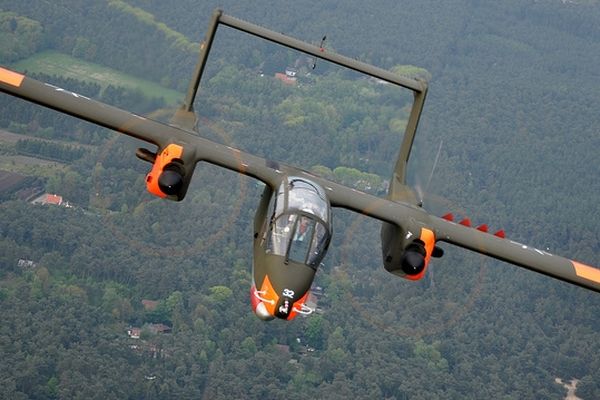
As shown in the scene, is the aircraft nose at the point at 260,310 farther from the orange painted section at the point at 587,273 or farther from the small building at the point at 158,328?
the small building at the point at 158,328

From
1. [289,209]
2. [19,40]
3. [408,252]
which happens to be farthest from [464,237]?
[19,40]

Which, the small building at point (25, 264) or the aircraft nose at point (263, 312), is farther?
the small building at point (25, 264)

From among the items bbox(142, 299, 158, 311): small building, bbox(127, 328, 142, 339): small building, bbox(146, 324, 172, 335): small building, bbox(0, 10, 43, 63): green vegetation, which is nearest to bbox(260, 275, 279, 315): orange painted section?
bbox(127, 328, 142, 339): small building

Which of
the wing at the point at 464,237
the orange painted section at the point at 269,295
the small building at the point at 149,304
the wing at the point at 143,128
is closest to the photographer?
the orange painted section at the point at 269,295

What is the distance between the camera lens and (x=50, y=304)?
426ft

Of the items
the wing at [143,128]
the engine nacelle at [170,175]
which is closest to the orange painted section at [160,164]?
the engine nacelle at [170,175]

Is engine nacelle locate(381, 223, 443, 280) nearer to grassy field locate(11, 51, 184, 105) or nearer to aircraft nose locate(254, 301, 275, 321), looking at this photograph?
aircraft nose locate(254, 301, 275, 321)

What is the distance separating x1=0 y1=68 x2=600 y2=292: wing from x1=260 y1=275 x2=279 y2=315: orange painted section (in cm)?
549

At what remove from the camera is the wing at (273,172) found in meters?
53.4

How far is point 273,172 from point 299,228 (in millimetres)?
4771

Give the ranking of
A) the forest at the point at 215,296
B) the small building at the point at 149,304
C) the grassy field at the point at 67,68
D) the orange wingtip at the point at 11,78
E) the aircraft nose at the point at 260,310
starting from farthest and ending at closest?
the grassy field at the point at 67,68
the small building at the point at 149,304
the forest at the point at 215,296
the orange wingtip at the point at 11,78
the aircraft nose at the point at 260,310

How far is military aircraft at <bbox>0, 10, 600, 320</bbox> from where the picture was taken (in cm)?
4862

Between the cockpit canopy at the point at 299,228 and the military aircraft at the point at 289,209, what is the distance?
0.04 metres

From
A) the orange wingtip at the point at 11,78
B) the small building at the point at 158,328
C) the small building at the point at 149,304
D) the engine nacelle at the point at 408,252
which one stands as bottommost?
the small building at the point at 158,328
